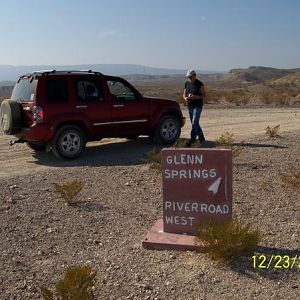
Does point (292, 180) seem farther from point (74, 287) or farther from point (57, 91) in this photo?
point (57, 91)

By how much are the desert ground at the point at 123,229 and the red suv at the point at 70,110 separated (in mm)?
541

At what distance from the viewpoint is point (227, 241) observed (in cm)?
493

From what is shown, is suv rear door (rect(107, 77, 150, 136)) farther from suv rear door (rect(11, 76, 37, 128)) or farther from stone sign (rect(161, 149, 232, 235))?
stone sign (rect(161, 149, 232, 235))

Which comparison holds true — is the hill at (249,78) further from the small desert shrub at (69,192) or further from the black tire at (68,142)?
the small desert shrub at (69,192)

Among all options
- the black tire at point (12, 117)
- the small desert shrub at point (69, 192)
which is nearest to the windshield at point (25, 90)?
the black tire at point (12, 117)

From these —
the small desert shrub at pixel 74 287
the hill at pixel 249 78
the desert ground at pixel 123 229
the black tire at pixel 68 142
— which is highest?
the hill at pixel 249 78

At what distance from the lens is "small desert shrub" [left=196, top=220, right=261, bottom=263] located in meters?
4.93

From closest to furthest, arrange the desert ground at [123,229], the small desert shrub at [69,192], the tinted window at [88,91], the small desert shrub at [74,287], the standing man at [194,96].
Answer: the small desert shrub at [74,287], the desert ground at [123,229], the small desert shrub at [69,192], the tinted window at [88,91], the standing man at [194,96]

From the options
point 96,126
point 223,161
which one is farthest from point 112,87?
point 223,161

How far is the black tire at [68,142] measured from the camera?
10492 millimetres

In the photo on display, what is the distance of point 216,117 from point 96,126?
31.5 ft

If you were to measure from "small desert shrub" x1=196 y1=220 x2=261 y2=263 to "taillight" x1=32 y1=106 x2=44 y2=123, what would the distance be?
589 cm

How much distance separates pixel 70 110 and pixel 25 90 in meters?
1.04

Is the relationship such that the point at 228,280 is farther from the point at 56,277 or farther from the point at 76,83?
the point at 76,83
